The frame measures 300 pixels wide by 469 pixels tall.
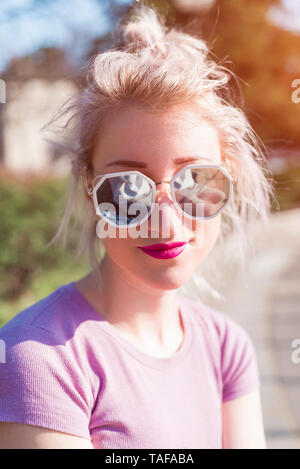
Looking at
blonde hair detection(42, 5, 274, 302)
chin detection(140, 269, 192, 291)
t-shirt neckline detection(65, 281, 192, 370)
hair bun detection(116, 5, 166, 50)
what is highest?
hair bun detection(116, 5, 166, 50)

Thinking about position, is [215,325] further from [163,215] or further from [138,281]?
[163,215]

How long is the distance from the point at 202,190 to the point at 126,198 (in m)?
0.18

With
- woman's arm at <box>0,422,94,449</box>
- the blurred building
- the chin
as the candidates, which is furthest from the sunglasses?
the blurred building

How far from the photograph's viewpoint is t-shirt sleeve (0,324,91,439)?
1.23 meters

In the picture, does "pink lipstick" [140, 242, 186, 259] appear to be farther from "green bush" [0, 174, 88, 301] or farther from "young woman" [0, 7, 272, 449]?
"green bush" [0, 174, 88, 301]

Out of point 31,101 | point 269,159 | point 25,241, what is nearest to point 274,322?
point 25,241

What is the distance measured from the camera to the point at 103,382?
1346 mm

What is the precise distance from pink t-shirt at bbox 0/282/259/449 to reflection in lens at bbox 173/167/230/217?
36 cm

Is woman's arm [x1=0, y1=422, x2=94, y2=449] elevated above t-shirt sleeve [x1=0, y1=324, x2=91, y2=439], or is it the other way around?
t-shirt sleeve [x1=0, y1=324, x2=91, y2=439]

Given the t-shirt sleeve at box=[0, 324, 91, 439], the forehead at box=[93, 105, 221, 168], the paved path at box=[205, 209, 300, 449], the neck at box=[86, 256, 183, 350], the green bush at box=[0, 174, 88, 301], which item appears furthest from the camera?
the green bush at box=[0, 174, 88, 301]

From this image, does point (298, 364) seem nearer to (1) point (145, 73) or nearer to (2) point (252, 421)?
(2) point (252, 421)

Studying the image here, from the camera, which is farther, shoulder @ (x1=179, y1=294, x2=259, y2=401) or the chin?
shoulder @ (x1=179, y1=294, x2=259, y2=401)

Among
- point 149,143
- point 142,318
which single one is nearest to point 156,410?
point 142,318
